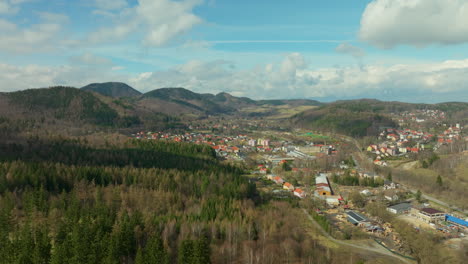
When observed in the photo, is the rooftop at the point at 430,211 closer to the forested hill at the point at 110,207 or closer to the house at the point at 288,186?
the house at the point at 288,186

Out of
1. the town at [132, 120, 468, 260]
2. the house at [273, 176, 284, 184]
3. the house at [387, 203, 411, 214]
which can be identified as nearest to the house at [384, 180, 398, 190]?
the town at [132, 120, 468, 260]

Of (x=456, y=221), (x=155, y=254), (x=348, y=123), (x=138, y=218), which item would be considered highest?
(x=348, y=123)

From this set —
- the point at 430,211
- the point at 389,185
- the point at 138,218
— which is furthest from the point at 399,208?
the point at 138,218

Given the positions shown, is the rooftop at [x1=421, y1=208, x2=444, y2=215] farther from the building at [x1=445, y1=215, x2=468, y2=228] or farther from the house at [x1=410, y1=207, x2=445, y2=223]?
the building at [x1=445, y1=215, x2=468, y2=228]

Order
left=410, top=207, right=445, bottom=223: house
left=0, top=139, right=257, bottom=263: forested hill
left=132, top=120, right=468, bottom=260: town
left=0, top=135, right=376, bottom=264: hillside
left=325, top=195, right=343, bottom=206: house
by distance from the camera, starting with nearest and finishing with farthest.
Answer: left=0, top=139, right=257, bottom=263: forested hill → left=0, top=135, right=376, bottom=264: hillside → left=132, top=120, right=468, bottom=260: town → left=410, top=207, right=445, bottom=223: house → left=325, top=195, right=343, bottom=206: house

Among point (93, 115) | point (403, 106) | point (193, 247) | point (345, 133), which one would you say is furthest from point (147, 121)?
point (403, 106)

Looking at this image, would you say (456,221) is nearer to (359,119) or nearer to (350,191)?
(350,191)

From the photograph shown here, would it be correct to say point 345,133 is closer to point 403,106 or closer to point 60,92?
point 403,106
